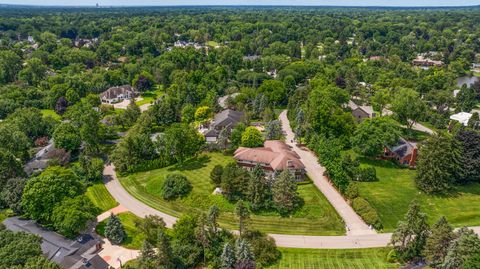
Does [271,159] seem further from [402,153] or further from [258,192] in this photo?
[402,153]

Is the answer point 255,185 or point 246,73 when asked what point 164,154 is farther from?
point 246,73

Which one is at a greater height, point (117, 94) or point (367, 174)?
point (117, 94)

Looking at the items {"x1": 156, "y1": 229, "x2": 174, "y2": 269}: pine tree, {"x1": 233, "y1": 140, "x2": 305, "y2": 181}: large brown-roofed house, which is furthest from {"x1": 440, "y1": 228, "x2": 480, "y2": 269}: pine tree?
{"x1": 156, "y1": 229, "x2": 174, "y2": 269}: pine tree

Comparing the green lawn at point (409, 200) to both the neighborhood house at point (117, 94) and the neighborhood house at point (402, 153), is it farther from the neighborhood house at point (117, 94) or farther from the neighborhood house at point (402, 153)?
the neighborhood house at point (117, 94)

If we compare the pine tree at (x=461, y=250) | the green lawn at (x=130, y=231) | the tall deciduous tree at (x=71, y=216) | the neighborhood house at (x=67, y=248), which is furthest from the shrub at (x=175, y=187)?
the pine tree at (x=461, y=250)

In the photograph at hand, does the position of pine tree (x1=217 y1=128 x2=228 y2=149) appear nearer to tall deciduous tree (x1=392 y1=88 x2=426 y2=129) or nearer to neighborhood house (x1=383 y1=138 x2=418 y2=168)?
neighborhood house (x1=383 y1=138 x2=418 y2=168)

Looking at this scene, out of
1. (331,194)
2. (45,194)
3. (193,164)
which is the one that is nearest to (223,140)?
(193,164)
